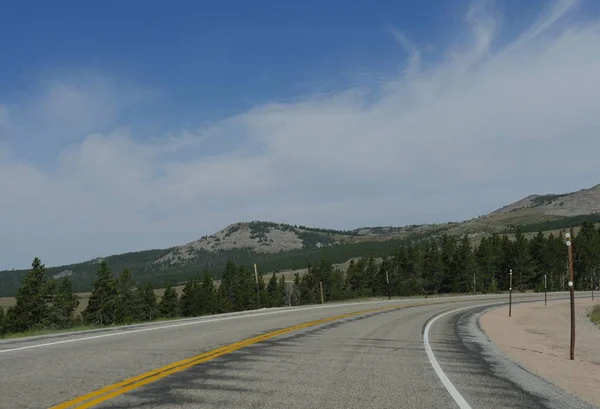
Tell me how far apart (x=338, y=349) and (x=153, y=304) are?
10013 centimetres

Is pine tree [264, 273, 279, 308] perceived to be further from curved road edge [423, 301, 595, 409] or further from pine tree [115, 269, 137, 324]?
curved road edge [423, 301, 595, 409]

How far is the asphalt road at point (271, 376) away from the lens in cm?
674

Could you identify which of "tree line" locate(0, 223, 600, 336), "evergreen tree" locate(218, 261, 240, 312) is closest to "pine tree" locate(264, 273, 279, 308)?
"tree line" locate(0, 223, 600, 336)

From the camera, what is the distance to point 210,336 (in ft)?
48.6

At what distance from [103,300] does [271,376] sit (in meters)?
82.1

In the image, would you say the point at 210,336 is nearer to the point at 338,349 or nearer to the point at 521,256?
the point at 338,349

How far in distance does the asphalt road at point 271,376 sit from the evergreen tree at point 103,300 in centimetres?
7392

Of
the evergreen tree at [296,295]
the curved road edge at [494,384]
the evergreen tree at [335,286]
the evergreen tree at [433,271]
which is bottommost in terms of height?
the evergreen tree at [296,295]

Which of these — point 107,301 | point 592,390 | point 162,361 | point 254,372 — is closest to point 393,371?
point 254,372

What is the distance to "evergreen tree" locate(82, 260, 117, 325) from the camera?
8212 cm

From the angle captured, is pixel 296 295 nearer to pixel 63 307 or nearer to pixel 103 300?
pixel 103 300

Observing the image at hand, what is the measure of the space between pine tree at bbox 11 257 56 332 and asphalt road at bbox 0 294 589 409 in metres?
67.3

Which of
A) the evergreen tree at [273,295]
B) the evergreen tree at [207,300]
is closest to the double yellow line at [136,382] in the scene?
the evergreen tree at [207,300]

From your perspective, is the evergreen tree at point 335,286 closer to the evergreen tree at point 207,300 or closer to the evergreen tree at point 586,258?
the evergreen tree at point 207,300
